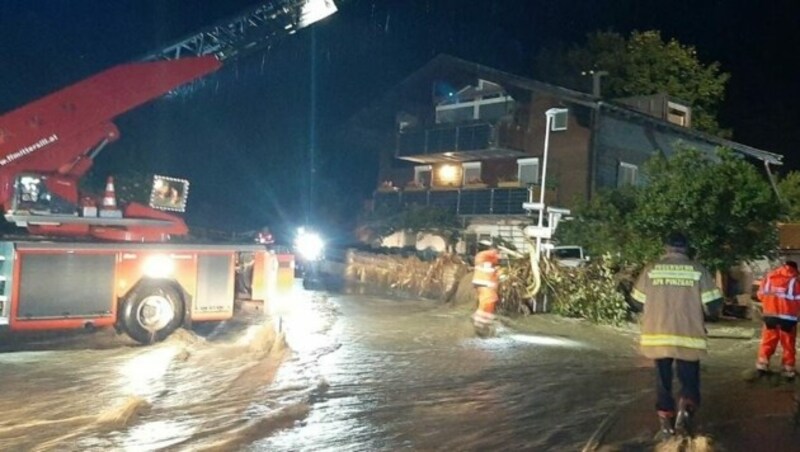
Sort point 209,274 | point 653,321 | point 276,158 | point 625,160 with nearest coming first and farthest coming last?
1. point 653,321
2. point 209,274
3. point 625,160
4. point 276,158

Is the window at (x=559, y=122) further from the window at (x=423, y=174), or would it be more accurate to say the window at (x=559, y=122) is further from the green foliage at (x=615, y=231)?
the green foliage at (x=615, y=231)

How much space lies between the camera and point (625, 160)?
3303 centimetres

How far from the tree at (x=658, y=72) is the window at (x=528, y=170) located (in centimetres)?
842

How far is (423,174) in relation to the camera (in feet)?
129

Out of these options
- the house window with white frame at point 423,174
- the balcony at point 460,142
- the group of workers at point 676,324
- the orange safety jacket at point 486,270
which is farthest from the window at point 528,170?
the group of workers at point 676,324

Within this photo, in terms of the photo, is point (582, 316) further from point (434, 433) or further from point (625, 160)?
point (625, 160)

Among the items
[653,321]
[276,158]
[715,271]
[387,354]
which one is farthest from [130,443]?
[276,158]

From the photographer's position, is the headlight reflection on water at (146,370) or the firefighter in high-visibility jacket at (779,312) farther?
the firefighter in high-visibility jacket at (779,312)

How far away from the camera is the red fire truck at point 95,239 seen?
1063 cm

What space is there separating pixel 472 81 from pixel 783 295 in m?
27.5

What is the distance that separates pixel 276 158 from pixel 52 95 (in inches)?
1222

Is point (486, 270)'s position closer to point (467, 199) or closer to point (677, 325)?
point (677, 325)

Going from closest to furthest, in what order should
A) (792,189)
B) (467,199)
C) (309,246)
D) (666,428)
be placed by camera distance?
(666,428) < (309,246) < (792,189) < (467,199)

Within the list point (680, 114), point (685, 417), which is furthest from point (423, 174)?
point (685, 417)
